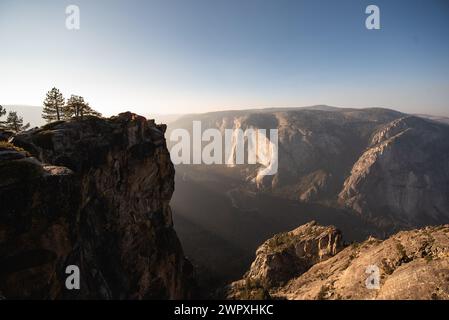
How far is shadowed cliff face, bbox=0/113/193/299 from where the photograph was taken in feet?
108

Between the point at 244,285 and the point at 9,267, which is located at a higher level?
the point at 9,267

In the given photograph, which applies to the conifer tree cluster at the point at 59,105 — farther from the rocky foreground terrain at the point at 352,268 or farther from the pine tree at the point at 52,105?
the rocky foreground terrain at the point at 352,268

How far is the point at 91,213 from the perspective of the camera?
56.5 m

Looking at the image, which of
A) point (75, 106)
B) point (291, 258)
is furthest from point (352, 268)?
point (75, 106)

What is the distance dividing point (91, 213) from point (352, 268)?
50.2 meters

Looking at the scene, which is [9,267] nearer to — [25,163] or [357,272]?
[25,163]

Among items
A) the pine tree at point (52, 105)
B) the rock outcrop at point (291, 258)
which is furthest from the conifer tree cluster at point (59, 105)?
the rock outcrop at point (291, 258)

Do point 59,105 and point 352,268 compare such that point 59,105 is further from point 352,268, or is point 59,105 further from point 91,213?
point 352,268

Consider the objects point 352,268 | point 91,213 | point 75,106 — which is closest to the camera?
point 352,268

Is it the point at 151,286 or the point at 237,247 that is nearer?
the point at 151,286

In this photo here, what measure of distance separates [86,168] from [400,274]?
2130 inches

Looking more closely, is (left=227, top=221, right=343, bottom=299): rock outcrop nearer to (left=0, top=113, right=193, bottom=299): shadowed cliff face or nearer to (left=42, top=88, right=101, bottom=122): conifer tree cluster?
(left=0, top=113, right=193, bottom=299): shadowed cliff face
